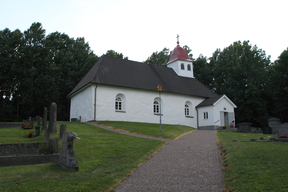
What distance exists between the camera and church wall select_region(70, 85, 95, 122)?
Answer: 80.8 ft

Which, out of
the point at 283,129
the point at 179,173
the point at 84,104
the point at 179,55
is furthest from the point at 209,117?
the point at 179,173

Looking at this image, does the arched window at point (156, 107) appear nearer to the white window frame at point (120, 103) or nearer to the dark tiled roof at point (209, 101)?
the white window frame at point (120, 103)

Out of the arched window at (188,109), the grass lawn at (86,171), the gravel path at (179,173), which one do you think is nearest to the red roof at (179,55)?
the arched window at (188,109)

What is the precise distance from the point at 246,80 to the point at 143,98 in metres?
18.2

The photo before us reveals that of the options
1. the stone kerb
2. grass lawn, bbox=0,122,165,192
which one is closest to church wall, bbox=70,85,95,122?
grass lawn, bbox=0,122,165,192

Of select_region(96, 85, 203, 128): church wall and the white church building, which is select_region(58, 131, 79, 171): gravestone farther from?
select_region(96, 85, 203, 128): church wall

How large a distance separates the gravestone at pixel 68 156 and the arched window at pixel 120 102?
57.4 feet

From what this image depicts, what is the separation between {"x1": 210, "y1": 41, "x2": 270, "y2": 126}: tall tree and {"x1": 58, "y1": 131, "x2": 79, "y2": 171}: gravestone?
102 ft

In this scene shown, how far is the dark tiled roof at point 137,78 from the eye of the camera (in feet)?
86.2

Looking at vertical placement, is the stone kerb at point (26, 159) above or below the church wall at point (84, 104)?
below

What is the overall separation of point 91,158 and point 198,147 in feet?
18.2

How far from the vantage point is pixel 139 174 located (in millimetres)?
8062

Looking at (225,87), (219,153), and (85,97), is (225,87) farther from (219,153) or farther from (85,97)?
(219,153)

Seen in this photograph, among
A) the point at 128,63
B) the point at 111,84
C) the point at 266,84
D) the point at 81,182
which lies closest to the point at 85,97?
the point at 111,84
